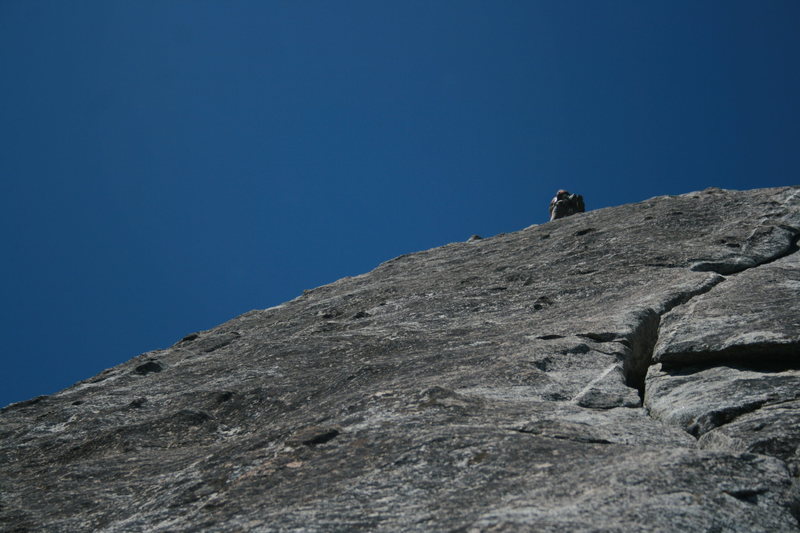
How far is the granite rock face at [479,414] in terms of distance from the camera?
734 centimetres

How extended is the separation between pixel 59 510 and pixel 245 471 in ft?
10.2

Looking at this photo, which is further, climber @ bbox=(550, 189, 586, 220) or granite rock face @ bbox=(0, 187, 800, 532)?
climber @ bbox=(550, 189, 586, 220)

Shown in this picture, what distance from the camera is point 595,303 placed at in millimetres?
16781

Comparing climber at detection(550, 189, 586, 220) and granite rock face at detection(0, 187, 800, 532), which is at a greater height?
climber at detection(550, 189, 586, 220)

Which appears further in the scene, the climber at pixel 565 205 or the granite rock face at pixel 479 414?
the climber at pixel 565 205

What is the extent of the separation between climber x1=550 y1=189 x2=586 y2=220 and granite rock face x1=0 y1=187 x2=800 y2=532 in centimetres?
1723

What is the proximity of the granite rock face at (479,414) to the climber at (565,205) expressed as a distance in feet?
56.5

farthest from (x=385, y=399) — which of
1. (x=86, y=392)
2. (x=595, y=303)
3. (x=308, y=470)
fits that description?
(x=86, y=392)

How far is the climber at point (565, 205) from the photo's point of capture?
128ft

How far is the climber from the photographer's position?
3900cm

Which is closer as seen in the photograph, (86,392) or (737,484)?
(737,484)

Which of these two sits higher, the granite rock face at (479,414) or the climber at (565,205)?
the climber at (565,205)

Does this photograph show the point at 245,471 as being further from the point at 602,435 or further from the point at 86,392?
the point at 86,392

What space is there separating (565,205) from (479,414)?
3118 cm
